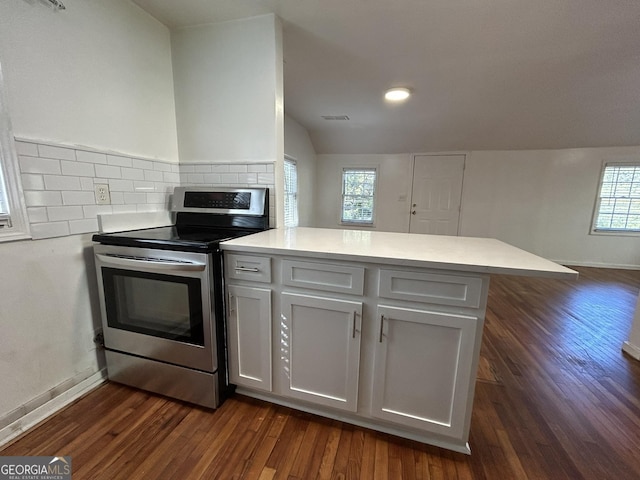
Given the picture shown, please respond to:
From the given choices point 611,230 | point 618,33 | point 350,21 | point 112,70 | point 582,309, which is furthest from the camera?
point 611,230

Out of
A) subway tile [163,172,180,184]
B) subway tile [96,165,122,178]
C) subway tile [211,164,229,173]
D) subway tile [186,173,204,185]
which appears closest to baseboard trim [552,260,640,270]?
subway tile [211,164,229,173]

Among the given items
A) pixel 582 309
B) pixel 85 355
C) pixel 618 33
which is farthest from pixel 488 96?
pixel 85 355

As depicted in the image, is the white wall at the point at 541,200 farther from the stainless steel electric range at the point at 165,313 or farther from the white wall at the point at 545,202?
the stainless steel electric range at the point at 165,313

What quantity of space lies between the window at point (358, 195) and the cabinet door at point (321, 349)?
459 centimetres

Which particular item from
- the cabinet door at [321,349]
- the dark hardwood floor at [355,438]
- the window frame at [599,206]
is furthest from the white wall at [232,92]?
the window frame at [599,206]

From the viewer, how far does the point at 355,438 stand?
129 cm

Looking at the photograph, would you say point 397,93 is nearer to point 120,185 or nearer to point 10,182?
point 120,185

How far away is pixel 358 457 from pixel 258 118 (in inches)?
79.3

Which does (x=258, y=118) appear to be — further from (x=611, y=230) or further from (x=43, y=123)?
(x=611, y=230)

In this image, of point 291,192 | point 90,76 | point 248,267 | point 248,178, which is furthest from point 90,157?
point 291,192

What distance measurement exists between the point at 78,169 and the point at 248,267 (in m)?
1.09

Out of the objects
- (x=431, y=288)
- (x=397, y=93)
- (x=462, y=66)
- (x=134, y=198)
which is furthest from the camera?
(x=397, y=93)

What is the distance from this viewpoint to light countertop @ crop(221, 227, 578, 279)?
1.00m

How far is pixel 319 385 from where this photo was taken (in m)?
1.35
